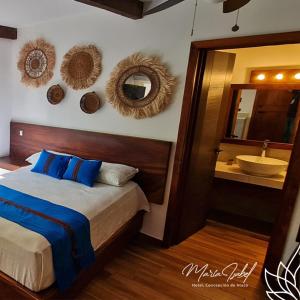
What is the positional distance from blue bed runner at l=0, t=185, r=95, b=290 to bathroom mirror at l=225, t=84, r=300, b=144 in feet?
8.16

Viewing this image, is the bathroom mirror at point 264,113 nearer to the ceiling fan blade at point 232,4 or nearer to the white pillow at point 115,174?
the white pillow at point 115,174

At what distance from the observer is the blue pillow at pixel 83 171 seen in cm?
214

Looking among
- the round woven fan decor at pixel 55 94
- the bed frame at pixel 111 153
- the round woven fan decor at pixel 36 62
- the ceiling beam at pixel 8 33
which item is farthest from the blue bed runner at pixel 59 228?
the ceiling beam at pixel 8 33

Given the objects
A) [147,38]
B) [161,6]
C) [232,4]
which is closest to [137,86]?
[147,38]

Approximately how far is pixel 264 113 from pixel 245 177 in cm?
98

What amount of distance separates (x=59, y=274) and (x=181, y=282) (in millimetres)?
1077

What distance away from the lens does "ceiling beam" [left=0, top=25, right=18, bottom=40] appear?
295 cm

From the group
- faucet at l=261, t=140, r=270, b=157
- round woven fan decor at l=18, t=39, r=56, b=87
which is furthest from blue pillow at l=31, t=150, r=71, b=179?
faucet at l=261, t=140, r=270, b=157

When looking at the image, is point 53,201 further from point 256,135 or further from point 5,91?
point 256,135

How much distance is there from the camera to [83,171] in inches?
85.4

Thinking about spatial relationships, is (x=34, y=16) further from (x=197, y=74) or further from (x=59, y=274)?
(x=59, y=274)

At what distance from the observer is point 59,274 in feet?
4.39

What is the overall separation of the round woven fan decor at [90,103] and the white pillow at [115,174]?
2.32 feet

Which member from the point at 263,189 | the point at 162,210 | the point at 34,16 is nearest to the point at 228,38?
the point at 162,210
